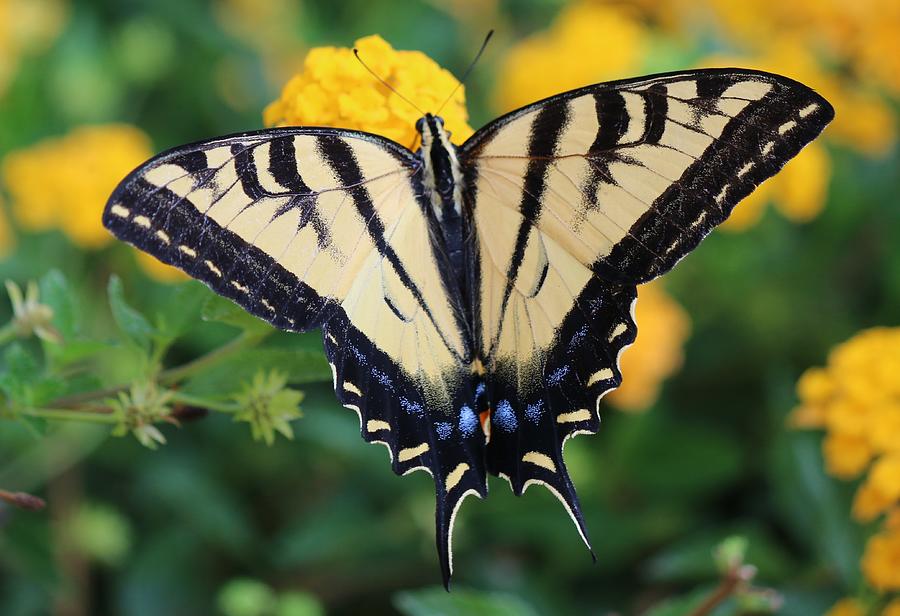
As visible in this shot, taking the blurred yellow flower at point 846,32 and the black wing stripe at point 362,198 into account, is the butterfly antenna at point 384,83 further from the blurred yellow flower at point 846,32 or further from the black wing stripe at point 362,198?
the blurred yellow flower at point 846,32

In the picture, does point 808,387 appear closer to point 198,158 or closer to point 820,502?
point 820,502

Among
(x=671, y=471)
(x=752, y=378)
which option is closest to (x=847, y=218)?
(x=752, y=378)

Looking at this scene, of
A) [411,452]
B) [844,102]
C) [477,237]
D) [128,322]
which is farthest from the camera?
[844,102]

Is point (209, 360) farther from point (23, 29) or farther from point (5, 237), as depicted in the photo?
point (23, 29)

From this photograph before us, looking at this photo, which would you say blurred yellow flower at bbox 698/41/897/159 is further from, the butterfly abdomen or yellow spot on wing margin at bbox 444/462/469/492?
yellow spot on wing margin at bbox 444/462/469/492

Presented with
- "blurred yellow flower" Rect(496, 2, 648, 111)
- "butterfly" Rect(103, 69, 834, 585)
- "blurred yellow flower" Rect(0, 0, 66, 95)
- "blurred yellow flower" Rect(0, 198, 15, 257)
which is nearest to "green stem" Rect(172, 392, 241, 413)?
"butterfly" Rect(103, 69, 834, 585)

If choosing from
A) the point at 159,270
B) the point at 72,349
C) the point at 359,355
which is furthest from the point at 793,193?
the point at 72,349

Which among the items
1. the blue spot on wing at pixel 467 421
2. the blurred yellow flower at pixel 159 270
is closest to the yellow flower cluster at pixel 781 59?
the blurred yellow flower at pixel 159 270
